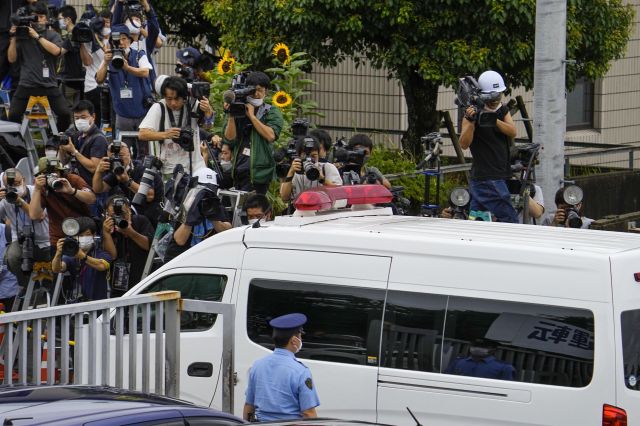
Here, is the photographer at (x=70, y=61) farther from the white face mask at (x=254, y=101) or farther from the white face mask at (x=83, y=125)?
Answer: the white face mask at (x=254, y=101)

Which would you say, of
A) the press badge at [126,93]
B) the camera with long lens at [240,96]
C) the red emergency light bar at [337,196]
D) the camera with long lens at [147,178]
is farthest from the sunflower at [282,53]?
the red emergency light bar at [337,196]

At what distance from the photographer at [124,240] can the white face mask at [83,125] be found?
1402mm

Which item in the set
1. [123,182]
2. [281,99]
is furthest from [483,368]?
[281,99]

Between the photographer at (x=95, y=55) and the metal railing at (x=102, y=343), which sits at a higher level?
the photographer at (x=95, y=55)

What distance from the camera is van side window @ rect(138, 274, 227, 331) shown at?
9.23 m

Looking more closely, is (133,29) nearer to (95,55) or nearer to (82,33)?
(82,33)

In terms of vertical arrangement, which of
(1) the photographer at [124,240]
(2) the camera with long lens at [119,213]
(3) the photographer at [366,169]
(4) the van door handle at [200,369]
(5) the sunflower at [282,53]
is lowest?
(4) the van door handle at [200,369]

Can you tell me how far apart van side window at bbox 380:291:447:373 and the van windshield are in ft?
3.71

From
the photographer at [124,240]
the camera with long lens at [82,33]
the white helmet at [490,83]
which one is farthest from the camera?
the camera with long lens at [82,33]

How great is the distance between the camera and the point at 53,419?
5.79 meters

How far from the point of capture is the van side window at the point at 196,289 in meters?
9.23

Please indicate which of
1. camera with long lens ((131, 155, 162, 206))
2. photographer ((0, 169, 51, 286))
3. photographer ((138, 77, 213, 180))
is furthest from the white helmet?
photographer ((0, 169, 51, 286))

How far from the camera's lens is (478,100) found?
38.2ft

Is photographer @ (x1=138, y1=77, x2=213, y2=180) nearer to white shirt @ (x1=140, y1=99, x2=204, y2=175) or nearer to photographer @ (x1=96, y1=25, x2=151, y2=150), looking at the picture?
white shirt @ (x1=140, y1=99, x2=204, y2=175)
